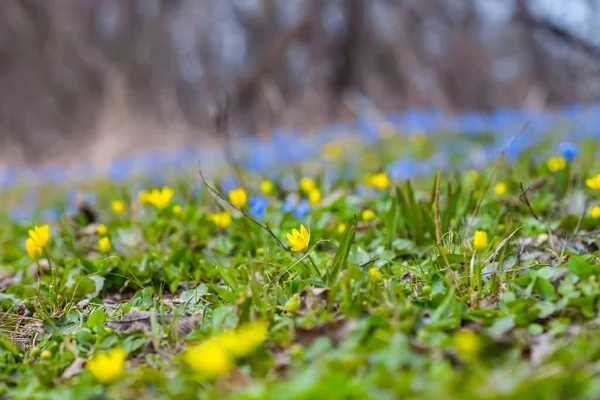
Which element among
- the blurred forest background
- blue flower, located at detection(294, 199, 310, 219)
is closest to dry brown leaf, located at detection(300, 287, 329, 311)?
blue flower, located at detection(294, 199, 310, 219)

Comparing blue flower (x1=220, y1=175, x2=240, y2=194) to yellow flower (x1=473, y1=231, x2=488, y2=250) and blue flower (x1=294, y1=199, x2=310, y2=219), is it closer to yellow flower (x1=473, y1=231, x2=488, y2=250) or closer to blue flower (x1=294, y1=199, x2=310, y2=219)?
blue flower (x1=294, y1=199, x2=310, y2=219)

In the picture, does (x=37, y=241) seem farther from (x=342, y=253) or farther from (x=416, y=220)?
(x=416, y=220)

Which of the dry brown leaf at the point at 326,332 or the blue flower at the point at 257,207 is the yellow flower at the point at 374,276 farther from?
the blue flower at the point at 257,207

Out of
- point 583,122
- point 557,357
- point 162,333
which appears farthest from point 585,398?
point 583,122

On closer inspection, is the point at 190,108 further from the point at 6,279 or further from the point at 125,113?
the point at 6,279

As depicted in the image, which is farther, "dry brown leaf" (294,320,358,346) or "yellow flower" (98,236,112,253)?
"yellow flower" (98,236,112,253)

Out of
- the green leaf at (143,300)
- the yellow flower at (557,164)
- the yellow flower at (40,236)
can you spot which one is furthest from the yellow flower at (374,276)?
the yellow flower at (557,164)

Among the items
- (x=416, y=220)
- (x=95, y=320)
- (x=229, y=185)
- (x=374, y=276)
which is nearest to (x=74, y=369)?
(x=95, y=320)
